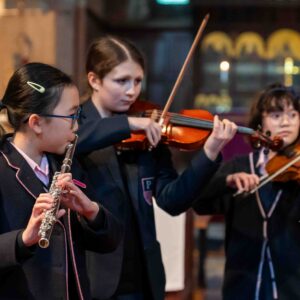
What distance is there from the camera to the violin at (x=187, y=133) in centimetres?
218

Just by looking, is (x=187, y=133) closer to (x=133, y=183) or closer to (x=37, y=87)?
(x=133, y=183)

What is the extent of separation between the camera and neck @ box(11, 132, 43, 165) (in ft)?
5.54

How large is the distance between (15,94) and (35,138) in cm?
13

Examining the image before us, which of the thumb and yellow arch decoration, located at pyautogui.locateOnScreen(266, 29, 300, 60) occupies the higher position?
yellow arch decoration, located at pyautogui.locateOnScreen(266, 29, 300, 60)

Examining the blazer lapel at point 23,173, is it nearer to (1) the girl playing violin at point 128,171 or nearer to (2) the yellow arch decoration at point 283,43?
(1) the girl playing violin at point 128,171

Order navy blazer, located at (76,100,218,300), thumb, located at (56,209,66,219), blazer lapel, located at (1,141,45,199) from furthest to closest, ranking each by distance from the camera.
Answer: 1. navy blazer, located at (76,100,218,300)
2. blazer lapel, located at (1,141,45,199)
3. thumb, located at (56,209,66,219)

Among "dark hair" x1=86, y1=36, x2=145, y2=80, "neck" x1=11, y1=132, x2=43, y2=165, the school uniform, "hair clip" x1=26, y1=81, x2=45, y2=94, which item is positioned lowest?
the school uniform

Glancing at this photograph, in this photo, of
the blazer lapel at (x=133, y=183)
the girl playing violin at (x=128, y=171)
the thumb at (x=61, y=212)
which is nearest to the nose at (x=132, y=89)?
the girl playing violin at (x=128, y=171)

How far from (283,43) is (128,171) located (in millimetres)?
6706

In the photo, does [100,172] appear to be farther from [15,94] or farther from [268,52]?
[268,52]

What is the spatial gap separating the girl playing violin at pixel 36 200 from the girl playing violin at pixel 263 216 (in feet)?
2.44

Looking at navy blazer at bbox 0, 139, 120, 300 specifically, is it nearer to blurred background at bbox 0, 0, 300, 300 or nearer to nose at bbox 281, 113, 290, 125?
nose at bbox 281, 113, 290, 125

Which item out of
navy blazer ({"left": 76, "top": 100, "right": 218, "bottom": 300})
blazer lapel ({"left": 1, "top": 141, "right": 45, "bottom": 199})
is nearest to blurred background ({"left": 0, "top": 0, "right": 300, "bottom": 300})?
navy blazer ({"left": 76, "top": 100, "right": 218, "bottom": 300})

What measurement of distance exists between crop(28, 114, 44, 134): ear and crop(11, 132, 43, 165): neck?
0.03 meters
